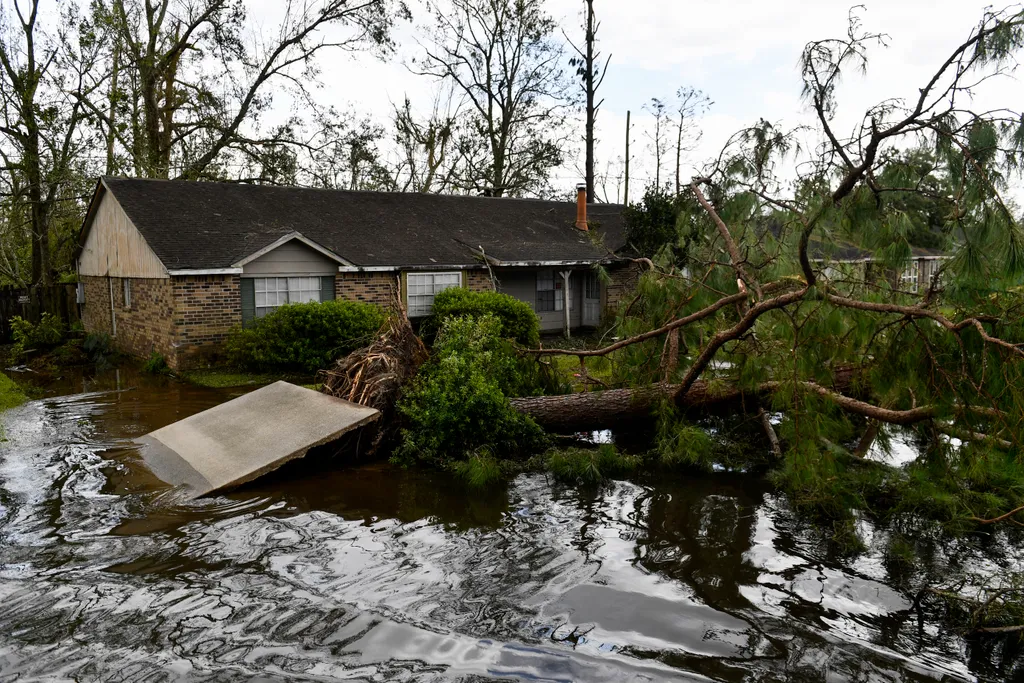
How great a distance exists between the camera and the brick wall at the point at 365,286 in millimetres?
16734

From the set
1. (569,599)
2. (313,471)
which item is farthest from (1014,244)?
(313,471)

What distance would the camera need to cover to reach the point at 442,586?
17.3ft

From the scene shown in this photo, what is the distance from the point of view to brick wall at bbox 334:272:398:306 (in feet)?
54.9

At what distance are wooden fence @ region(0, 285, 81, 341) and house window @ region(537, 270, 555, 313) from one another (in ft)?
43.3

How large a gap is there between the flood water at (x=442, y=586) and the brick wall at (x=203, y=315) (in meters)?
7.10

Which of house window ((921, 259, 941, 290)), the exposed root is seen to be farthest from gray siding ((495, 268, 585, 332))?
house window ((921, 259, 941, 290))

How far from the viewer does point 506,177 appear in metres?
31.7

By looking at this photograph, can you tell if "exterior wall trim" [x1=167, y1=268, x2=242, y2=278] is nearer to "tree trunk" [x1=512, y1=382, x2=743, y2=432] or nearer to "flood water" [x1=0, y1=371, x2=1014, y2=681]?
"flood water" [x1=0, y1=371, x2=1014, y2=681]

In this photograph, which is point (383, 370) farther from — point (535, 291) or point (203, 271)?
point (535, 291)

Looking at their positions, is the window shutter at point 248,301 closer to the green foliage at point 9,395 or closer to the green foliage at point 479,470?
the green foliage at point 9,395

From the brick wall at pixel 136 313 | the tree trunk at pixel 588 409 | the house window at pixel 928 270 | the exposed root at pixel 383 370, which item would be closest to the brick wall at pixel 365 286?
the brick wall at pixel 136 313

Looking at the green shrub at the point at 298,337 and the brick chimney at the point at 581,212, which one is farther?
the brick chimney at the point at 581,212

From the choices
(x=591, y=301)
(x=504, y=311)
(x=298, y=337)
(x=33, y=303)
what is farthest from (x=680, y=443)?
(x=33, y=303)

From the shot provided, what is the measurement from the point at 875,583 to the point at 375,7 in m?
25.9
